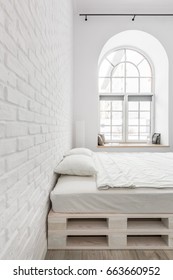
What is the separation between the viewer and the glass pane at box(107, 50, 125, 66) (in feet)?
14.5

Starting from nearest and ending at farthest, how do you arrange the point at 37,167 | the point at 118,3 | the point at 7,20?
the point at 7,20 < the point at 37,167 < the point at 118,3

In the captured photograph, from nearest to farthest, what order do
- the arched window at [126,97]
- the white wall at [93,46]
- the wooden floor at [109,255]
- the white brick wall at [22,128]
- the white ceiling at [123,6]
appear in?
1. the white brick wall at [22,128]
2. the wooden floor at [109,255]
3. the white ceiling at [123,6]
4. the white wall at [93,46]
5. the arched window at [126,97]

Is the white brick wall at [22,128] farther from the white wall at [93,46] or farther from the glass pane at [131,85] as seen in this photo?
the glass pane at [131,85]

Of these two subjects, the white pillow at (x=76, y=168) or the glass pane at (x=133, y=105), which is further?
the glass pane at (x=133, y=105)

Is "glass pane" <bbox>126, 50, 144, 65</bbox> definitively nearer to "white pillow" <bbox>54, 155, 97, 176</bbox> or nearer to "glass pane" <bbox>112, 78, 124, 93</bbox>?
"glass pane" <bbox>112, 78, 124, 93</bbox>

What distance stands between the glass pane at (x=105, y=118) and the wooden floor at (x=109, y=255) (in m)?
3.32

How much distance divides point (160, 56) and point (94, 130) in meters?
2.20

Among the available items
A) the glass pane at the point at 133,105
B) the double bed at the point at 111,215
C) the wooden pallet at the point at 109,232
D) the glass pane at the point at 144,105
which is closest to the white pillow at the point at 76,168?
the double bed at the point at 111,215

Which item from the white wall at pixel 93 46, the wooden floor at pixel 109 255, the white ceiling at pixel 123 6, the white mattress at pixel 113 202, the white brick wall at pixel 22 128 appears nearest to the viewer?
the white brick wall at pixel 22 128

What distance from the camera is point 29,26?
948mm

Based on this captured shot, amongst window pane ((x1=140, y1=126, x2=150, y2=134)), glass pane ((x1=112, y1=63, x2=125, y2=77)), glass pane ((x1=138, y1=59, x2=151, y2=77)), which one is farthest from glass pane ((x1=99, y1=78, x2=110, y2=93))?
window pane ((x1=140, y1=126, x2=150, y2=134))

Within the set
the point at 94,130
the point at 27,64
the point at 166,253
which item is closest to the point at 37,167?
the point at 27,64

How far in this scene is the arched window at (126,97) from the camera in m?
4.41

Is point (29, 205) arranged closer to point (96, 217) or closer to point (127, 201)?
point (96, 217)
